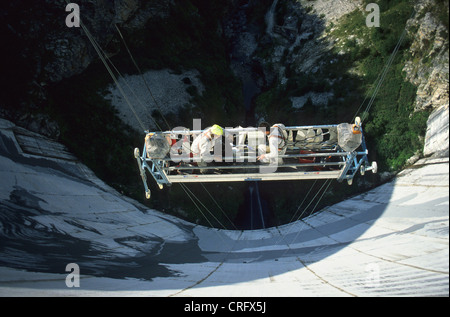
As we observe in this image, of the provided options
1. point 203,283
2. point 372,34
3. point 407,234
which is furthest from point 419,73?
point 203,283

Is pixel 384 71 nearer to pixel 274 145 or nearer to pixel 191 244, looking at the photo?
pixel 274 145

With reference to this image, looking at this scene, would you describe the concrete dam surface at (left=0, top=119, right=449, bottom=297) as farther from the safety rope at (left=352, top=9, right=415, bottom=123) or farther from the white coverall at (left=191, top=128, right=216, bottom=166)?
the safety rope at (left=352, top=9, right=415, bottom=123)

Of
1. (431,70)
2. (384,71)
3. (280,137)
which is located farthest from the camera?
(384,71)

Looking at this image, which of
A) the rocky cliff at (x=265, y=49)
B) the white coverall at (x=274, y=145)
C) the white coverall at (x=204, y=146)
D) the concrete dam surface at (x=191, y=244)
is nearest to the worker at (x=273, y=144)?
the white coverall at (x=274, y=145)

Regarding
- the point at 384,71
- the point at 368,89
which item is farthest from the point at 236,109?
the point at 384,71

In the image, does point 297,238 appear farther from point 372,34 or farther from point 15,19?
point 15,19
